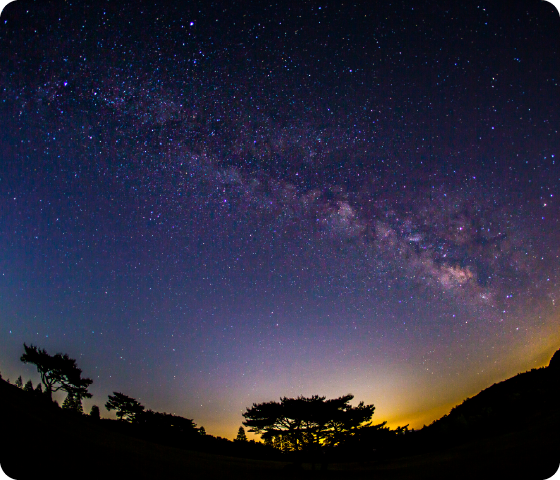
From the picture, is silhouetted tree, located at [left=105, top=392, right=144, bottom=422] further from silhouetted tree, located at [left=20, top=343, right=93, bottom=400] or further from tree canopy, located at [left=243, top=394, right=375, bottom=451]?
tree canopy, located at [left=243, top=394, right=375, bottom=451]

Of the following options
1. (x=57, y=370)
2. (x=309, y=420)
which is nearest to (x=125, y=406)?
(x=57, y=370)

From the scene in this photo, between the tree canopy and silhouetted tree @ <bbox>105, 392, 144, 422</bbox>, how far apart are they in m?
22.8

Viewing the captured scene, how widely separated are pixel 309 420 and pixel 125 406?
28.0 m

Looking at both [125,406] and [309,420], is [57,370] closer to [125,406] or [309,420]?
[125,406]

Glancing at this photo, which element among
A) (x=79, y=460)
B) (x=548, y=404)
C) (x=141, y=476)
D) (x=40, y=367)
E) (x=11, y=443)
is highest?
(x=40, y=367)

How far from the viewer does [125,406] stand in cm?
3688

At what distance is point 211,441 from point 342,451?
13396 mm

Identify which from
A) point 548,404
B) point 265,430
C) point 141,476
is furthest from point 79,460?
point 548,404

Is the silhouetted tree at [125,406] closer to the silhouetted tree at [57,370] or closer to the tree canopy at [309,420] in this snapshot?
the silhouetted tree at [57,370]

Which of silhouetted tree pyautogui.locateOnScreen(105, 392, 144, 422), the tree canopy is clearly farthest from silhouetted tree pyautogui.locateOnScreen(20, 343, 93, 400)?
the tree canopy

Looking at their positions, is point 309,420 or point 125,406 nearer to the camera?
point 309,420

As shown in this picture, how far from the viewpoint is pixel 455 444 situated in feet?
65.5

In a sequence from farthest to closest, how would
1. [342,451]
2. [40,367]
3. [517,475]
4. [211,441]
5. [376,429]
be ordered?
[40,367] → [211,441] → [342,451] → [376,429] → [517,475]

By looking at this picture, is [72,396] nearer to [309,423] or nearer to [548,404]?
[309,423]
